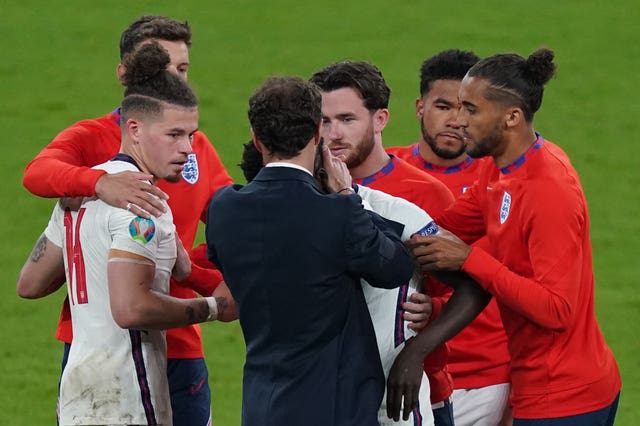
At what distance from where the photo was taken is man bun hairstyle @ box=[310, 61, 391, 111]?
4824mm

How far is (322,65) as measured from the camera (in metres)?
12.9

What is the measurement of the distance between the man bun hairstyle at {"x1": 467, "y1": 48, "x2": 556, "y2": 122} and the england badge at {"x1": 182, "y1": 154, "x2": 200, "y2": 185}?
1.34m

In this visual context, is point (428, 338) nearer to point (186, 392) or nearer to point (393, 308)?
point (393, 308)

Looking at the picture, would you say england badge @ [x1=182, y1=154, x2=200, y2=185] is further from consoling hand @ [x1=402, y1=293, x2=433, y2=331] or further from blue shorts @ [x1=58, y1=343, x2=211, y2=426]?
consoling hand @ [x1=402, y1=293, x2=433, y2=331]

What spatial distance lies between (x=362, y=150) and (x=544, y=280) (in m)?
1.05

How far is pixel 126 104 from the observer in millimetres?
4273

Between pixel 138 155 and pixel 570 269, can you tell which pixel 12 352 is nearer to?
pixel 138 155

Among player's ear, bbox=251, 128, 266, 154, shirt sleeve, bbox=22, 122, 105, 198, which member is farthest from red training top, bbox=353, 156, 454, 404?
shirt sleeve, bbox=22, 122, 105, 198

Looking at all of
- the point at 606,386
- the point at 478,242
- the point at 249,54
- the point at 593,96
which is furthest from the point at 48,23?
the point at 606,386

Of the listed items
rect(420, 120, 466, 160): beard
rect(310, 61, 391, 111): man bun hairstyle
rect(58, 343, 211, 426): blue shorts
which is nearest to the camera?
rect(310, 61, 391, 111): man bun hairstyle

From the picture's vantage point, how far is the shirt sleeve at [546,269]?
160 inches

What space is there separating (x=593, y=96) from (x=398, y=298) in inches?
349

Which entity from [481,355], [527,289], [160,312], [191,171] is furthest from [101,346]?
[481,355]

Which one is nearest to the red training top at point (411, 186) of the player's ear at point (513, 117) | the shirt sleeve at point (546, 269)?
the player's ear at point (513, 117)
